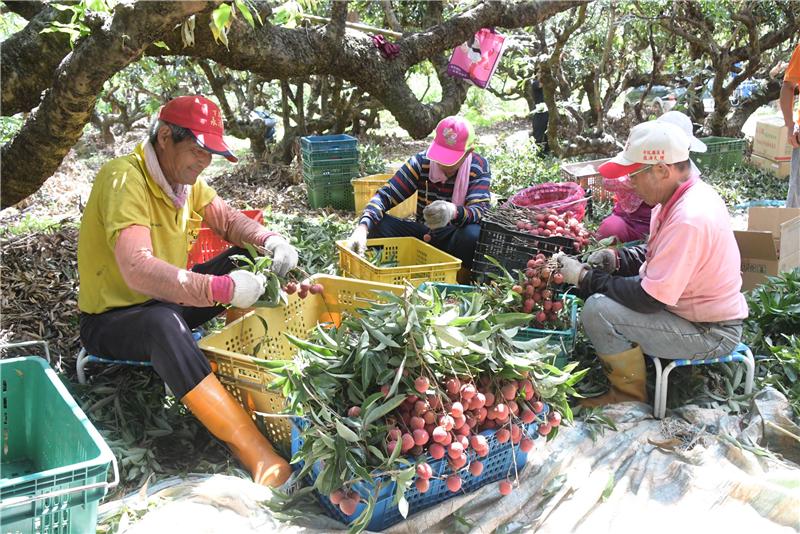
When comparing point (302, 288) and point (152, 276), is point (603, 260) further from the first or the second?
point (152, 276)

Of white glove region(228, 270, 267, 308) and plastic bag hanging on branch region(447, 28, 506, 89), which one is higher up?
plastic bag hanging on branch region(447, 28, 506, 89)

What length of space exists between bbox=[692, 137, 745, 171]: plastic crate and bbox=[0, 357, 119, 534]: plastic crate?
7207 mm

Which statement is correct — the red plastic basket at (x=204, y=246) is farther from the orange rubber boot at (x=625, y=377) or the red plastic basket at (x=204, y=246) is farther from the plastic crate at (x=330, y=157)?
the plastic crate at (x=330, y=157)

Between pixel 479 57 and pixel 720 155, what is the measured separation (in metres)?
3.49

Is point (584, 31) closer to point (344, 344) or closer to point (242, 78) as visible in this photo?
point (242, 78)

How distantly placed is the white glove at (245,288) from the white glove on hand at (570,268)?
53.0 inches

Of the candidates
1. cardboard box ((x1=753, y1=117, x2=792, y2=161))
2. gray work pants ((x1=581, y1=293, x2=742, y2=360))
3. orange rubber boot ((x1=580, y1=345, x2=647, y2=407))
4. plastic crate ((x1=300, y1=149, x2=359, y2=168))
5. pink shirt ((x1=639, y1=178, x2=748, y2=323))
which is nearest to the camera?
pink shirt ((x1=639, y1=178, x2=748, y2=323))

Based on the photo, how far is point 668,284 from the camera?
2.78m

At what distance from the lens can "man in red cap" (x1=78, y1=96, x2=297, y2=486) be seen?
2.58m

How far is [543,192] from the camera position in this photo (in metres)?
4.42

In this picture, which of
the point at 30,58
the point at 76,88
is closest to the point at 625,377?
the point at 76,88

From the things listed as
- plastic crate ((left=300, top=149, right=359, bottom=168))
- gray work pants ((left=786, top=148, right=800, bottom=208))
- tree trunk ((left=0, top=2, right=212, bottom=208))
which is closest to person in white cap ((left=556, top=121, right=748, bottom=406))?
tree trunk ((left=0, top=2, right=212, bottom=208))

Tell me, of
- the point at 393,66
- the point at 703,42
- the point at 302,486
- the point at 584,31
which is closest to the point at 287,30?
the point at 393,66

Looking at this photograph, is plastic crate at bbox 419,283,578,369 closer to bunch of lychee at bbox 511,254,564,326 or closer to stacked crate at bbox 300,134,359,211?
bunch of lychee at bbox 511,254,564,326
